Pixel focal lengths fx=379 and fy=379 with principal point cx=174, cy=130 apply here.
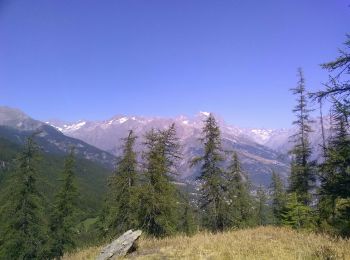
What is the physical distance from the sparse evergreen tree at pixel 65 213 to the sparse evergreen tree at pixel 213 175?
16198 millimetres

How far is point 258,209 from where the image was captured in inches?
2486

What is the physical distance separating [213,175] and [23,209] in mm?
17856

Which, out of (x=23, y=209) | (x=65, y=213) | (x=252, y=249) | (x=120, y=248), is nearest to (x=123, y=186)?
(x=23, y=209)

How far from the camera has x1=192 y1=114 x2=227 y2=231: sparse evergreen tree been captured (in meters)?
33.1

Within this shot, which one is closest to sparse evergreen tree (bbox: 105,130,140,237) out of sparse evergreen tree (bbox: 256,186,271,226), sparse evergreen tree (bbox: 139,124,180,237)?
sparse evergreen tree (bbox: 139,124,180,237)

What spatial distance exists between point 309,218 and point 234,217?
1261 cm

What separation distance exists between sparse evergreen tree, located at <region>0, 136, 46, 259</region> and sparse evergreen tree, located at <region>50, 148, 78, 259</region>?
229 inches

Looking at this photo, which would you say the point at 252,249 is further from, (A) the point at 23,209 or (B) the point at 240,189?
(B) the point at 240,189

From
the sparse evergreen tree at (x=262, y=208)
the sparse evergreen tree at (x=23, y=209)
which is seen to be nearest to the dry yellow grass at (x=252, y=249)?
the sparse evergreen tree at (x=23, y=209)

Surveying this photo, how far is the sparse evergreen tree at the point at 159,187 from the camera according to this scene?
30094mm

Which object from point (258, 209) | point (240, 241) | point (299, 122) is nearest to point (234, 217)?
point (299, 122)

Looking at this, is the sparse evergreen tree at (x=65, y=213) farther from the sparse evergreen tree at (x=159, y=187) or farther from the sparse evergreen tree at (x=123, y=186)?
the sparse evergreen tree at (x=159, y=187)

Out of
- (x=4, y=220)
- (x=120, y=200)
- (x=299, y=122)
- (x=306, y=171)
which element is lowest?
(x=4, y=220)

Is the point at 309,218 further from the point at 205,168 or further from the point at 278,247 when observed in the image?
the point at 278,247
